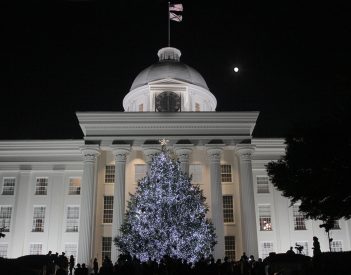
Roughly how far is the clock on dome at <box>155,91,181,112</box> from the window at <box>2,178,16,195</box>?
15486 millimetres

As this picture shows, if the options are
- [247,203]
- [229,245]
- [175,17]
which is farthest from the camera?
[175,17]

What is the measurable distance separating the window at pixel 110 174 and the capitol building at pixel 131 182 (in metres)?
0.09

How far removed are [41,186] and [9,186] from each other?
9.95ft

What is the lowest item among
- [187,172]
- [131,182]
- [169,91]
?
[131,182]

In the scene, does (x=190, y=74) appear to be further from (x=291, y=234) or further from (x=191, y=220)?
(x=191, y=220)

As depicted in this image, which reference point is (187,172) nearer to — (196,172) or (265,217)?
(196,172)

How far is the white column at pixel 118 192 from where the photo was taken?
35684 mm

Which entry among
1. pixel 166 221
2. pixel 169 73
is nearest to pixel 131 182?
pixel 169 73

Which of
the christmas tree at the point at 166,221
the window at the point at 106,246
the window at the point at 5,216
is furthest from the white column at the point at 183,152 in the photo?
the window at the point at 5,216

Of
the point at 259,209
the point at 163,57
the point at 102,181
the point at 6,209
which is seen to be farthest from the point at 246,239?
the point at 163,57

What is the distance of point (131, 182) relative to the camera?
40.1m

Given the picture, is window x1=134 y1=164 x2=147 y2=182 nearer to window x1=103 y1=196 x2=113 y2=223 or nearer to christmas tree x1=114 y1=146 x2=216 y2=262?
window x1=103 y1=196 x2=113 y2=223

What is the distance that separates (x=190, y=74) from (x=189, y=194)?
77.6 feet

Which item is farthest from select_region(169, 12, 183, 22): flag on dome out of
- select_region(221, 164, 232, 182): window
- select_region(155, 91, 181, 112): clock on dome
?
select_region(221, 164, 232, 182): window
